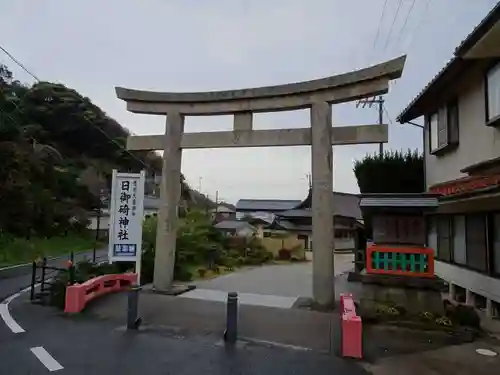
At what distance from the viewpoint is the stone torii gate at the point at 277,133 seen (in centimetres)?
991

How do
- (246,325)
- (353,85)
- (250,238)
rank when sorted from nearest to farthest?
(246,325) < (353,85) < (250,238)

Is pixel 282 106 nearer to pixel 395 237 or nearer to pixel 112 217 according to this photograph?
pixel 395 237

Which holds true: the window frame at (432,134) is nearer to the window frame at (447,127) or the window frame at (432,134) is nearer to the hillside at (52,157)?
the window frame at (447,127)

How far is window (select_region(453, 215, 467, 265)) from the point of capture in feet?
38.2

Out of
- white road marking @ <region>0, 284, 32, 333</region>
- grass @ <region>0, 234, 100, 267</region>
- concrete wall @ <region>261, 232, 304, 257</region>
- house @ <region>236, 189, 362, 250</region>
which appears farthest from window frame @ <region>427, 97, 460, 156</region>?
grass @ <region>0, 234, 100, 267</region>

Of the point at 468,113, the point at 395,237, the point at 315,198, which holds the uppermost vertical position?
the point at 468,113

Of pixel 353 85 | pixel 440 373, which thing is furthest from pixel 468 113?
pixel 440 373

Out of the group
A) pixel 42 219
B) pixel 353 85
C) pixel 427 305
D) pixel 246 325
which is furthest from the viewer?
pixel 42 219

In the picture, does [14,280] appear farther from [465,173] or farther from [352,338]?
[465,173]

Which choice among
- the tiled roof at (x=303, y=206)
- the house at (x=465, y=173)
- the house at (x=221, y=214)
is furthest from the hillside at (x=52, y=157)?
the house at (x=465, y=173)

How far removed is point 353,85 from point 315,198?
2942mm

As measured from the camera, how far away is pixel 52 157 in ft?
117

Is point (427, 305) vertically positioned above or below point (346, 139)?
below

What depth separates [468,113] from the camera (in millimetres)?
10891
